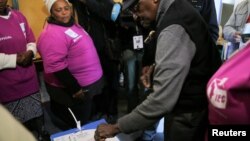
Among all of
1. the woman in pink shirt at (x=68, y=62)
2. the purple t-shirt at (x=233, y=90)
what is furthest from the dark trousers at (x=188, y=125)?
the woman in pink shirt at (x=68, y=62)

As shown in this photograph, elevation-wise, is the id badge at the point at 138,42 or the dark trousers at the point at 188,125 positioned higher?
the id badge at the point at 138,42

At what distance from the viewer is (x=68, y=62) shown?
6.73 feet

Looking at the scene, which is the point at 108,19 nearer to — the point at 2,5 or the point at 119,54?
the point at 119,54

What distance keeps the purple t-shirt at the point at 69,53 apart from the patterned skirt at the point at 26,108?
177mm

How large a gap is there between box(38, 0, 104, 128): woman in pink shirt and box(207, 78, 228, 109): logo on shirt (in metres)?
1.22

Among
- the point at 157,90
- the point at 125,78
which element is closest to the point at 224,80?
the point at 157,90

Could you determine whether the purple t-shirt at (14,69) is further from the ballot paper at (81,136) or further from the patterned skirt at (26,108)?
the ballot paper at (81,136)

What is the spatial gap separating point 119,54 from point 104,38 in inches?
7.7


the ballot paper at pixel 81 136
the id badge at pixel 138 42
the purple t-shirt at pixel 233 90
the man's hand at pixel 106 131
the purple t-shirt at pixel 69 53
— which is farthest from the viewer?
the id badge at pixel 138 42

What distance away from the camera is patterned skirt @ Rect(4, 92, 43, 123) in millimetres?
2098

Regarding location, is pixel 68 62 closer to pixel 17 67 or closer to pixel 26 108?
pixel 17 67

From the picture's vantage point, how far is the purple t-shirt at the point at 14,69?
194 cm

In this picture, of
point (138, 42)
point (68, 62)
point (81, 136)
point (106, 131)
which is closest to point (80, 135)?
point (81, 136)

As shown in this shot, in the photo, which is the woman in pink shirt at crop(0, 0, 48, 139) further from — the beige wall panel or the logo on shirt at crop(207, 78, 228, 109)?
the logo on shirt at crop(207, 78, 228, 109)
